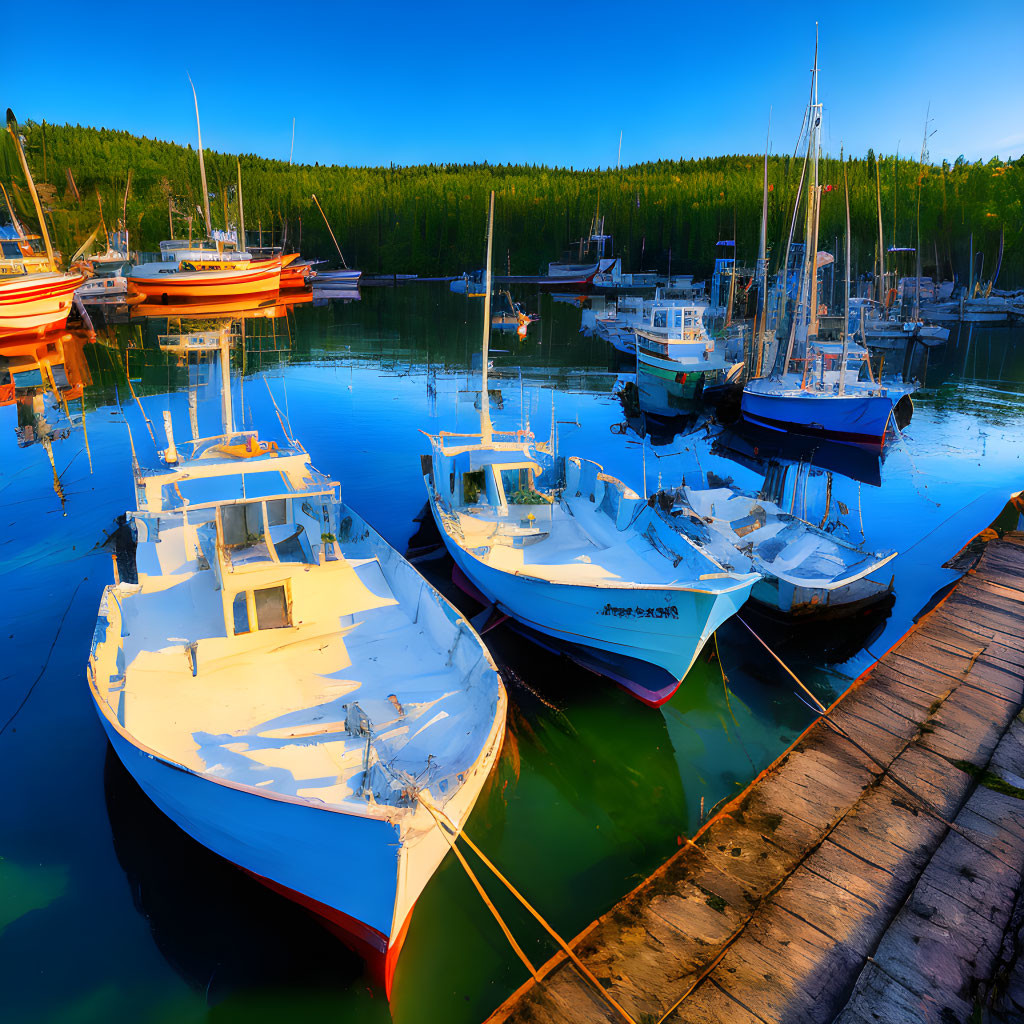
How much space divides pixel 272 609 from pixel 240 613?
566 millimetres

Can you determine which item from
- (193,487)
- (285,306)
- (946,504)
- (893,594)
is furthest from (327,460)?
(285,306)

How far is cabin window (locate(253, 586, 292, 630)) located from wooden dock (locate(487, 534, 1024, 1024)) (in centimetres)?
681

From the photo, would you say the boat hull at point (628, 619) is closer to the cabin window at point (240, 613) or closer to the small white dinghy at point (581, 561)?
the small white dinghy at point (581, 561)

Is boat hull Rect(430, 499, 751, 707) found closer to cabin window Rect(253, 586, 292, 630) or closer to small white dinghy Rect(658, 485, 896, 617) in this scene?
small white dinghy Rect(658, 485, 896, 617)

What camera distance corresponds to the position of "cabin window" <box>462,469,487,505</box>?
17.7m

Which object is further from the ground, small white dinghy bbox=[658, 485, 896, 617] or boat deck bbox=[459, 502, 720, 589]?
boat deck bbox=[459, 502, 720, 589]

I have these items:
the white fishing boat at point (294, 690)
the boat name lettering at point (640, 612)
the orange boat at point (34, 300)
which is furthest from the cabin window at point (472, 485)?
the orange boat at point (34, 300)

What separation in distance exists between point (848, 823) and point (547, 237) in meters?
143

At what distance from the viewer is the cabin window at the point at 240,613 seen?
11.5m

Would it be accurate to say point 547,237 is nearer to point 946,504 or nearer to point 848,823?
point 946,504

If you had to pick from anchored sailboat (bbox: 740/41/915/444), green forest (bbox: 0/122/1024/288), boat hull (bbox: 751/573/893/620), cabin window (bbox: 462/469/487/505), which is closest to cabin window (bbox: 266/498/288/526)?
cabin window (bbox: 462/469/487/505)

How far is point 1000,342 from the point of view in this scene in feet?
207

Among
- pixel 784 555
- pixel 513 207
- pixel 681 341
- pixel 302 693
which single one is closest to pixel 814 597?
pixel 784 555

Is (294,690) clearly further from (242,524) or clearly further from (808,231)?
(808,231)
